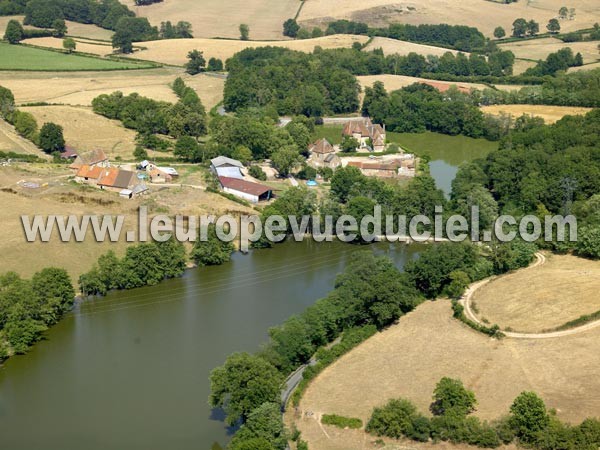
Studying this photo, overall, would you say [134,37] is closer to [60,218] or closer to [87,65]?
[87,65]

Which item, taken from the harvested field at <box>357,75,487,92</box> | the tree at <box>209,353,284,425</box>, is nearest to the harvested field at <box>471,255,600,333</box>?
Result: the tree at <box>209,353,284,425</box>

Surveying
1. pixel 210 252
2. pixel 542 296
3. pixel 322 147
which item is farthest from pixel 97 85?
pixel 542 296

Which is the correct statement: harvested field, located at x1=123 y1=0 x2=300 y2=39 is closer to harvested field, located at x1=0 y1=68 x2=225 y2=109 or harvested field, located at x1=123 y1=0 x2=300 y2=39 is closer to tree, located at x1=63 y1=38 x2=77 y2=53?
tree, located at x1=63 y1=38 x2=77 y2=53

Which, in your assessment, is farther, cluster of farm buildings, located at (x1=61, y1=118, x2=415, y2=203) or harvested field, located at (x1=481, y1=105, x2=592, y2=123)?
harvested field, located at (x1=481, y1=105, x2=592, y2=123)

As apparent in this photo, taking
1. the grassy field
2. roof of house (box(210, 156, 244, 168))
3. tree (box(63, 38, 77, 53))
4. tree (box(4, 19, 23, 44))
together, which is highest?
tree (box(4, 19, 23, 44))

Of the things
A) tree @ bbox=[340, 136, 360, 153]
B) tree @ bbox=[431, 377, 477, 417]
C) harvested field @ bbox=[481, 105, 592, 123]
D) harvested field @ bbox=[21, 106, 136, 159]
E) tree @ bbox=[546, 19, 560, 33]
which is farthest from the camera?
tree @ bbox=[546, 19, 560, 33]

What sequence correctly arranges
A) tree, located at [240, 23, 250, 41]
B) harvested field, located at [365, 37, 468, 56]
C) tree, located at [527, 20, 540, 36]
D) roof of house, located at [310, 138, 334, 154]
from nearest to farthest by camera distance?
roof of house, located at [310, 138, 334, 154] < harvested field, located at [365, 37, 468, 56] < tree, located at [240, 23, 250, 41] < tree, located at [527, 20, 540, 36]

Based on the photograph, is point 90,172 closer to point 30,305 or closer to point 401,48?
point 30,305

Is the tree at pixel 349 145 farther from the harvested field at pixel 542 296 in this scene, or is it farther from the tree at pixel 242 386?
the tree at pixel 242 386
